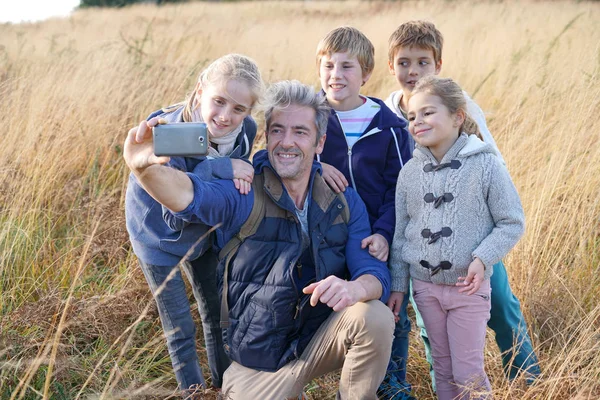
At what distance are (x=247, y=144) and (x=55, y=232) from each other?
5.44ft

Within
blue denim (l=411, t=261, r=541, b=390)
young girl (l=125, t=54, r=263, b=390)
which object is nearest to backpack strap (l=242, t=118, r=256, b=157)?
young girl (l=125, t=54, r=263, b=390)

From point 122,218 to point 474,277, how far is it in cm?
222

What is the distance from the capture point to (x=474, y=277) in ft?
8.07

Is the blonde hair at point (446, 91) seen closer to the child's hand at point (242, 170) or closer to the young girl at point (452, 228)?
the young girl at point (452, 228)

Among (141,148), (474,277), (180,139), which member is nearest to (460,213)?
(474,277)

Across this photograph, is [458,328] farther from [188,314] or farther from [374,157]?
[188,314]

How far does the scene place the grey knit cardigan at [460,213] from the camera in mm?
2492

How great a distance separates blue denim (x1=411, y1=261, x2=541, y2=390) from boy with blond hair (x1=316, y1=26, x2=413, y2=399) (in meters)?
0.45

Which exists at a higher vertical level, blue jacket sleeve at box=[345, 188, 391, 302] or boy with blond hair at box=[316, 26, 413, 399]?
boy with blond hair at box=[316, 26, 413, 399]

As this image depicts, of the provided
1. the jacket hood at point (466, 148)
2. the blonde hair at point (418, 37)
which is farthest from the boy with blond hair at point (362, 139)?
the jacket hood at point (466, 148)

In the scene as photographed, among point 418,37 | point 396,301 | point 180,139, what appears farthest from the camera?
point 418,37

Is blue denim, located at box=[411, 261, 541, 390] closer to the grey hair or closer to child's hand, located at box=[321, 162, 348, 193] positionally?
child's hand, located at box=[321, 162, 348, 193]

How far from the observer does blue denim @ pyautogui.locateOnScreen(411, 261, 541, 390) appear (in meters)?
2.78

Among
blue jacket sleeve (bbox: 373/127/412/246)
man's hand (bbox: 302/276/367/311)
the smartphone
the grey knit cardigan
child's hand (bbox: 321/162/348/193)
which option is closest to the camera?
the smartphone
